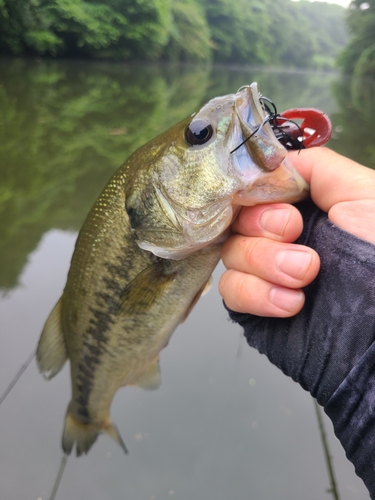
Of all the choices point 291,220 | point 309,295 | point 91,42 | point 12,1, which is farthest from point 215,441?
point 91,42

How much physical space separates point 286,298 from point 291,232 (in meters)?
0.20

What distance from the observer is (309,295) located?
1126 mm

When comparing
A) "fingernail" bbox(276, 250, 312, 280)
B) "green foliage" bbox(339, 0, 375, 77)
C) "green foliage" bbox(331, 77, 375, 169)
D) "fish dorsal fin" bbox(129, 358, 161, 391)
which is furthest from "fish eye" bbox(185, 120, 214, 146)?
"green foliage" bbox(339, 0, 375, 77)

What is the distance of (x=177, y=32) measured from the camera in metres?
34.6

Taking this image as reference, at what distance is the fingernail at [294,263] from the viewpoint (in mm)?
1018

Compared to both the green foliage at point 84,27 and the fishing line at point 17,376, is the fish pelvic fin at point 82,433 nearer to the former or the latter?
the fishing line at point 17,376

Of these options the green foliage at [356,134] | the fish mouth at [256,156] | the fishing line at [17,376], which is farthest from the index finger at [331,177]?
the green foliage at [356,134]

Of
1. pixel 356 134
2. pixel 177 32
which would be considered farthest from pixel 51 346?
pixel 177 32

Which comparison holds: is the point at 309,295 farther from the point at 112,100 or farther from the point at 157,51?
the point at 157,51

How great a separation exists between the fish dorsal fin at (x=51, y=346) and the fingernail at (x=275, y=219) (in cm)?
102

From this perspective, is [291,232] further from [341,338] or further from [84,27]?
[84,27]

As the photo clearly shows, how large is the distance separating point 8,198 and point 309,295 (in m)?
3.76

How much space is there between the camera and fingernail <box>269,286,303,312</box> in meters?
1.07

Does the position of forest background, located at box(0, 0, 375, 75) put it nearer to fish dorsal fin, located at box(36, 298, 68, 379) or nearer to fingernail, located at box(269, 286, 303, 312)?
fish dorsal fin, located at box(36, 298, 68, 379)
